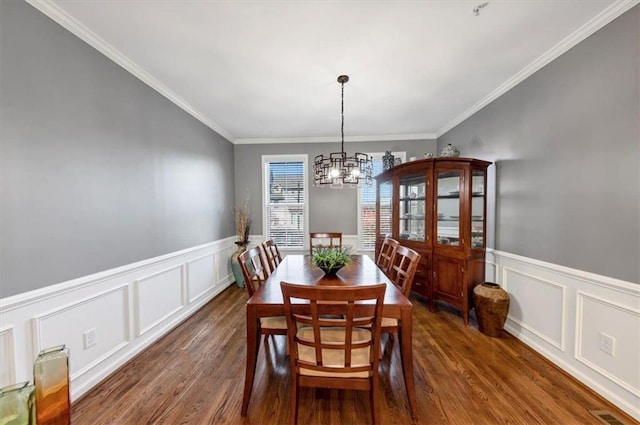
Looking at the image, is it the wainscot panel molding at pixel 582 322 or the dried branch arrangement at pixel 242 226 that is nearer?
the wainscot panel molding at pixel 582 322

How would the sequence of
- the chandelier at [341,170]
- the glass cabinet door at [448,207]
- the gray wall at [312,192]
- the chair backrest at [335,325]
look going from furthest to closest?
1. the gray wall at [312,192]
2. the glass cabinet door at [448,207]
3. the chandelier at [341,170]
4. the chair backrest at [335,325]

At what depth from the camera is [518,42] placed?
200cm

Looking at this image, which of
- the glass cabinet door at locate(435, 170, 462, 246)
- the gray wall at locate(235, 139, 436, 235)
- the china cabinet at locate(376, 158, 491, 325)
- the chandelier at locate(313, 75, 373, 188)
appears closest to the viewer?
the chandelier at locate(313, 75, 373, 188)

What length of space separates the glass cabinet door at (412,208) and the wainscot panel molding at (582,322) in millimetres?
1086

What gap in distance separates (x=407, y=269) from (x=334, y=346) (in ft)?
4.05

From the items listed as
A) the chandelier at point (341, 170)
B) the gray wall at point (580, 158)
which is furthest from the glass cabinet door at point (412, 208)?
the chandelier at point (341, 170)

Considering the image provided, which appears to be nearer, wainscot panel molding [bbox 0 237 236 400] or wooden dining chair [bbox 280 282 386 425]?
wooden dining chair [bbox 280 282 386 425]

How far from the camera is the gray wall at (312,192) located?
457cm

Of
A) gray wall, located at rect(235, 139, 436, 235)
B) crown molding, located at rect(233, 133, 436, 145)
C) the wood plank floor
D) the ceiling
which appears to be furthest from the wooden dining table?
crown molding, located at rect(233, 133, 436, 145)

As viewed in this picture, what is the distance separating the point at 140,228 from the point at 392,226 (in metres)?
3.14

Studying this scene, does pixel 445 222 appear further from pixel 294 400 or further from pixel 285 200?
pixel 285 200

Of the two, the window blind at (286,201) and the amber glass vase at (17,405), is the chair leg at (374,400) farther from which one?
the window blind at (286,201)

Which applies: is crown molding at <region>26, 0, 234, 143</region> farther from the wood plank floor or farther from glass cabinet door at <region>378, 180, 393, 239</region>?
glass cabinet door at <region>378, 180, 393, 239</region>

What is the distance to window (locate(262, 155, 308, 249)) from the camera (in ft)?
15.2
